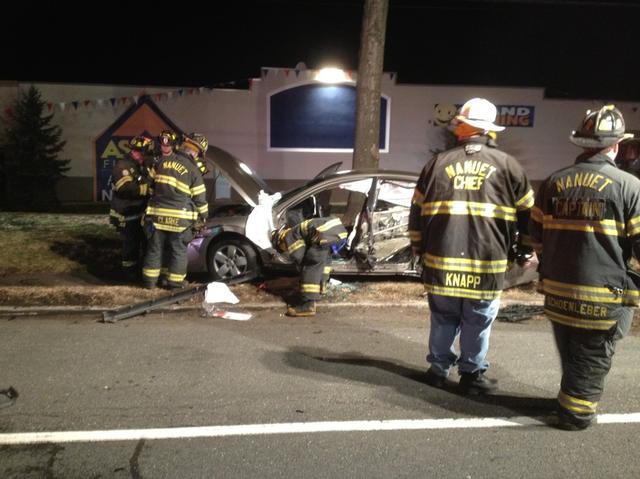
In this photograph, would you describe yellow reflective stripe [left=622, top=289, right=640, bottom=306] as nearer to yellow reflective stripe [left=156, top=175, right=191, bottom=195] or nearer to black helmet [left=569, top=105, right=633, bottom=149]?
black helmet [left=569, top=105, right=633, bottom=149]

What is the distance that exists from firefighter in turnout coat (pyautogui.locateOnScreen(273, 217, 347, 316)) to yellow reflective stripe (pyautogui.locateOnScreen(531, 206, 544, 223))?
262cm

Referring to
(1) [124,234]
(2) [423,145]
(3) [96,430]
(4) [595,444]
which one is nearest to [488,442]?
(4) [595,444]

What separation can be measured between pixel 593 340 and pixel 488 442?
33.0 inches

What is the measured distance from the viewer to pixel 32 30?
2006 cm

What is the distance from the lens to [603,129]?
3.43 metres

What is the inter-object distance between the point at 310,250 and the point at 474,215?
2584 millimetres

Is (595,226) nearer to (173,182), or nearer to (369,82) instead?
(173,182)

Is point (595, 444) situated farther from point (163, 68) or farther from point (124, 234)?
point (163, 68)

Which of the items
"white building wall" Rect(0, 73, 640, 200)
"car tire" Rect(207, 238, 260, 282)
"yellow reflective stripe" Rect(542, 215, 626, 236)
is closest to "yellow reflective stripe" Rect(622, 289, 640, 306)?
"yellow reflective stripe" Rect(542, 215, 626, 236)

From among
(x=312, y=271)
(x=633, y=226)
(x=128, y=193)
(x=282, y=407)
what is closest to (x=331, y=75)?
(x=128, y=193)

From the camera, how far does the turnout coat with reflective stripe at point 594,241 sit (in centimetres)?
330

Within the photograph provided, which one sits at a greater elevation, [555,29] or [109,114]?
[555,29]

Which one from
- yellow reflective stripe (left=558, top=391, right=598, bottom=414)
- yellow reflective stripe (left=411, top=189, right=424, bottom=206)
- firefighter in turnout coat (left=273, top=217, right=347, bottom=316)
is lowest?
yellow reflective stripe (left=558, top=391, right=598, bottom=414)

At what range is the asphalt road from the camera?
10.3 feet
